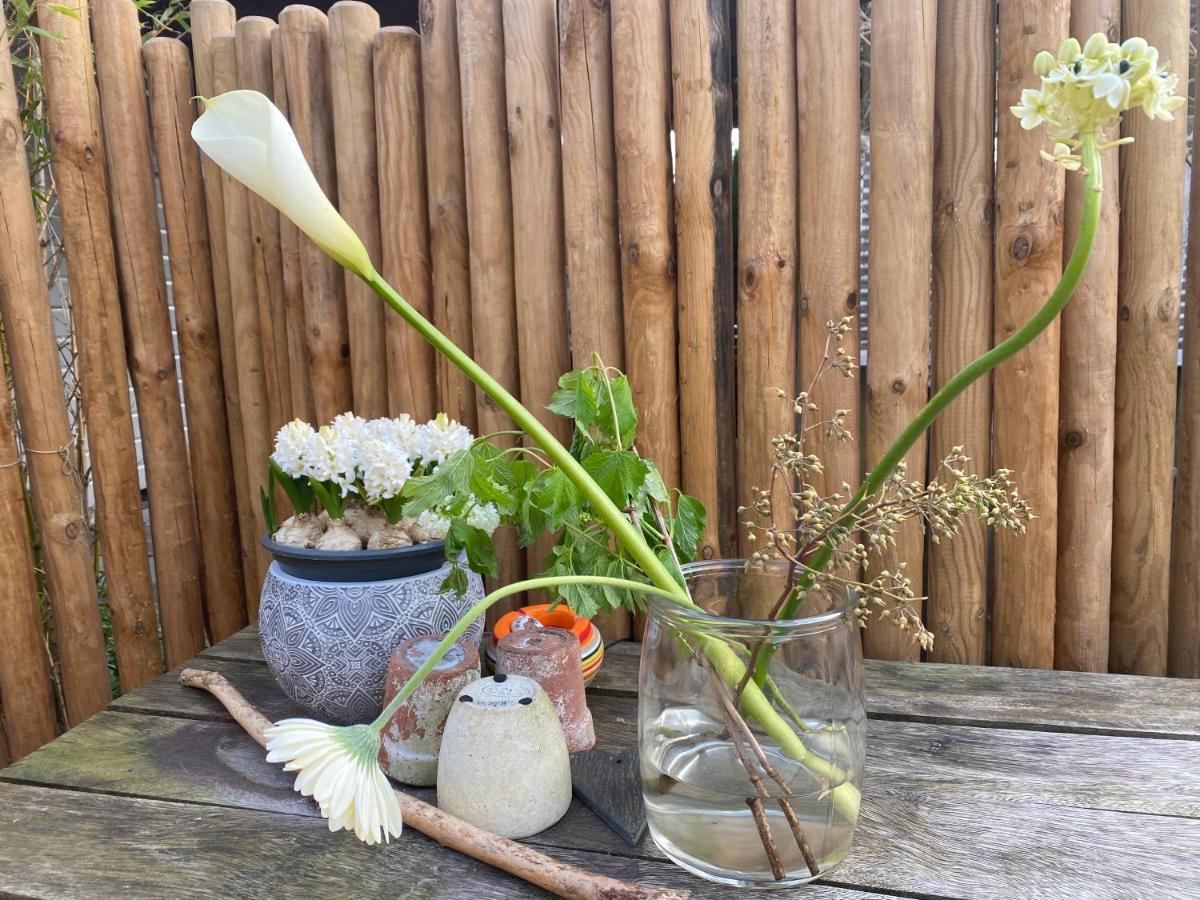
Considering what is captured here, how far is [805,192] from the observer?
4.37ft

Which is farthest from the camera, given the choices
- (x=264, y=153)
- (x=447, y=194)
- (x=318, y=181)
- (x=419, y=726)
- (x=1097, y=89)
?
(x=318, y=181)

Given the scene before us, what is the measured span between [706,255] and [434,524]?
626 mm

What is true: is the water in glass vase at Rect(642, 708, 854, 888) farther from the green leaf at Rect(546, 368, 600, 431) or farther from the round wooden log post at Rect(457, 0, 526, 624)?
the round wooden log post at Rect(457, 0, 526, 624)

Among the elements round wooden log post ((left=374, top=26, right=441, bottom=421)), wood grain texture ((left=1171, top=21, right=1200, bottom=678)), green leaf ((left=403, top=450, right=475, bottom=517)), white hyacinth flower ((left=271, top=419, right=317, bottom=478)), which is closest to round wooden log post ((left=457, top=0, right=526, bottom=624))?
round wooden log post ((left=374, top=26, right=441, bottom=421))

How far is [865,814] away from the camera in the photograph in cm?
88

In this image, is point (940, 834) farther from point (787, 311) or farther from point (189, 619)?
point (189, 619)

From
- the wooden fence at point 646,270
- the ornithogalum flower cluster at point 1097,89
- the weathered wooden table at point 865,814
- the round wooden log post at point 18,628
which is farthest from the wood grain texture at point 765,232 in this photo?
the round wooden log post at point 18,628

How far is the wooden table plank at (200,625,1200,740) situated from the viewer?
107 cm

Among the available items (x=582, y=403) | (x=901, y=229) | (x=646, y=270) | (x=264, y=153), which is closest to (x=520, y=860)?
(x=582, y=403)

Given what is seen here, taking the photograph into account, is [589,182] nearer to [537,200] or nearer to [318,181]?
[537,200]

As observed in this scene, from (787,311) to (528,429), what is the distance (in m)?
0.77

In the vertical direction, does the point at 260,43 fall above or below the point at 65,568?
above

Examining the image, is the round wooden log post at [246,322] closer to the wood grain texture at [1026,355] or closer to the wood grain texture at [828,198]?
the wood grain texture at [828,198]

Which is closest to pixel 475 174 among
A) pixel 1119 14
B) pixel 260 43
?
pixel 260 43
